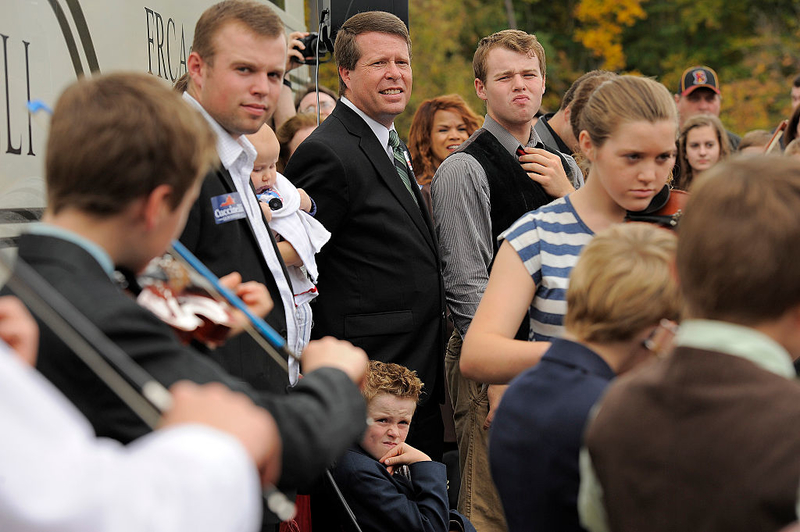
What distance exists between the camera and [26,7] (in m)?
2.77

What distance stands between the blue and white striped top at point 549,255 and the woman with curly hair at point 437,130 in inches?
132

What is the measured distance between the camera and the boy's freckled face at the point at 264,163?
12.5 ft

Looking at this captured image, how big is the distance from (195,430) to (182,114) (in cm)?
59

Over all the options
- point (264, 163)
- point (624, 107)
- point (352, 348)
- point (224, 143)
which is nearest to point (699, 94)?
point (264, 163)

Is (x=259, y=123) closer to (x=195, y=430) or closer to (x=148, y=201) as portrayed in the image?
(x=148, y=201)

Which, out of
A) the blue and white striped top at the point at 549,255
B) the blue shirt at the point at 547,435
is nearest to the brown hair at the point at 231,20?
the blue and white striped top at the point at 549,255

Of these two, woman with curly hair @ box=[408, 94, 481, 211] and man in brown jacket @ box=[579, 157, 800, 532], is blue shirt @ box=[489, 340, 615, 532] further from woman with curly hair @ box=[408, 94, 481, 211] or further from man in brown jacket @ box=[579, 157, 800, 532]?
woman with curly hair @ box=[408, 94, 481, 211]

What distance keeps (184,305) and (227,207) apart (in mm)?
906

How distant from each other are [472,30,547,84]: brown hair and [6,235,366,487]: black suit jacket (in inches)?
129

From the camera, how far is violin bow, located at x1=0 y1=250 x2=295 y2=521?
1436 millimetres

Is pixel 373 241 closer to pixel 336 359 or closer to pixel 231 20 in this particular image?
pixel 231 20

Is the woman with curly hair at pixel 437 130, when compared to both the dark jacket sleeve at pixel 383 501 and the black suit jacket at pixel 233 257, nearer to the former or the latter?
the dark jacket sleeve at pixel 383 501

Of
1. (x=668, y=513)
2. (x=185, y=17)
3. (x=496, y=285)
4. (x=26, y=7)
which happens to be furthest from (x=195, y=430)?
(x=185, y=17)

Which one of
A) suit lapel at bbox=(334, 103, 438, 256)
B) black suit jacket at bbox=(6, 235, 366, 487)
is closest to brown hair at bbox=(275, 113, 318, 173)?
suit lapel at bbox=(334, 103, 438, 256)
